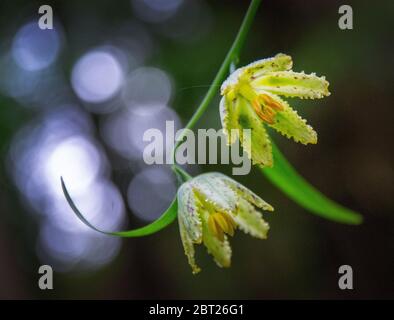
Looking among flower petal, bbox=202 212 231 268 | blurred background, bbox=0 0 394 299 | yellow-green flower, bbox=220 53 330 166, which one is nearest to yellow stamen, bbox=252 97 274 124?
yellow-green flower, bbox=220 53 330 166

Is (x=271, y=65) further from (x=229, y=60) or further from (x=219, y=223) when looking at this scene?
(x=219, y=223)

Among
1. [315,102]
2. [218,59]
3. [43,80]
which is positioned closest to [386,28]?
[315,102]

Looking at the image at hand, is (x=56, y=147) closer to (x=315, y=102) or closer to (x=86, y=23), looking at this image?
(x=86, y=23)

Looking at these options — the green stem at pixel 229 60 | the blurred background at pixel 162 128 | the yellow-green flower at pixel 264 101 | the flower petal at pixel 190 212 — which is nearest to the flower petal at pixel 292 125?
the yellow-green flower at pixel 264 101

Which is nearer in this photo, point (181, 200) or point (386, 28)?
point (181, 200)
